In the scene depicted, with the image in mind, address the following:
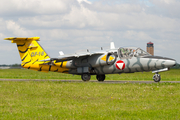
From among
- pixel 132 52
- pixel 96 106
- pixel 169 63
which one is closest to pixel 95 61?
pixel 132 52

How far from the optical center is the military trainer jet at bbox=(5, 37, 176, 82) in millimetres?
23203

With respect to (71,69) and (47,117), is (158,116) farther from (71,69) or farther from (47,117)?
(71,69)

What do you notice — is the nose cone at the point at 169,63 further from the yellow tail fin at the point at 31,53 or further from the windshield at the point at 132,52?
the yellow tail fin at the point at 31,53

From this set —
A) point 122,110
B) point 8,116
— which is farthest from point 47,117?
point 122,110

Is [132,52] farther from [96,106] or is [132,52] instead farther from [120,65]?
[96,106]

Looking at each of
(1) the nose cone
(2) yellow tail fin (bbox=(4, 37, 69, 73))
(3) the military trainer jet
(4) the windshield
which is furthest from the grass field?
(2) yellow tail fin (bbox=(4, 37, 69, 73))

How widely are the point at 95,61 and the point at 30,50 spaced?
7.81 m

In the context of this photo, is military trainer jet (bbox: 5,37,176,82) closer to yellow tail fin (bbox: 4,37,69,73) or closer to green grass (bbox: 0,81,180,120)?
yellow tail fin (bbox: 4,37,69,73)

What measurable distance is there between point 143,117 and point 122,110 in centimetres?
119

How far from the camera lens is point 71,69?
26.5 m

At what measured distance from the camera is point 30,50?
28.0 metres

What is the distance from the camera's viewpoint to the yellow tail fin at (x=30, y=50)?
1098 inches

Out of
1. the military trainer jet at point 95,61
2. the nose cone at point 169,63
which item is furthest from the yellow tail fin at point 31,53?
the nose cone at point 169,63

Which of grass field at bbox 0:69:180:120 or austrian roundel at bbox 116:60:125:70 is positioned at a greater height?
austrian roundel at bbox 116:60:125:70
